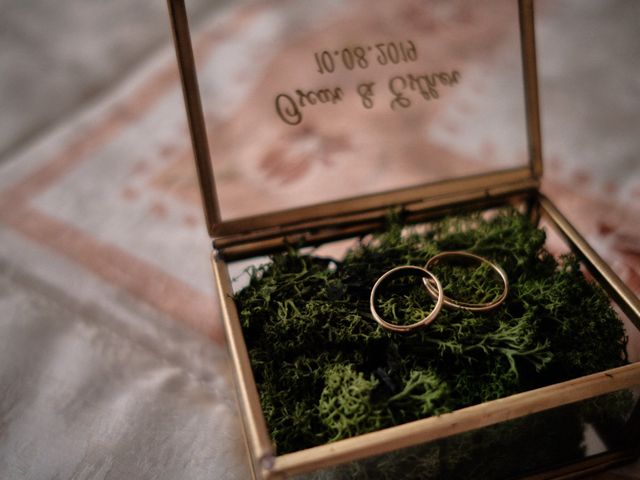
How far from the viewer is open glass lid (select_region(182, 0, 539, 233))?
644 millimetres

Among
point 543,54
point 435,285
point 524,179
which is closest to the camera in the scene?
point 435,285

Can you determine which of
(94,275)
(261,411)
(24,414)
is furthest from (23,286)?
(261,411)

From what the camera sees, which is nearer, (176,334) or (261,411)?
(261,411)

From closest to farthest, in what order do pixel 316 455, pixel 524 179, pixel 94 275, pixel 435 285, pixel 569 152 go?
A: pixel 316 455 → pixel 435 285 → pixel 524 179 → pixel 94 275 → pixel 569 152

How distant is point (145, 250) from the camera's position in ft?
2.72

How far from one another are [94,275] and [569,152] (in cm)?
70

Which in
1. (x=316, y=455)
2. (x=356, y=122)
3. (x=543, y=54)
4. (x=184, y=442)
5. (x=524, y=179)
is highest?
(x=543, y=54)

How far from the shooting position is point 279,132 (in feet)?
2.68

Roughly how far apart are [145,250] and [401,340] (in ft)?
1.41

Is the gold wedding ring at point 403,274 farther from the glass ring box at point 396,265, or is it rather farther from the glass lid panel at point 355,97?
the glass lid panel at point 355,97

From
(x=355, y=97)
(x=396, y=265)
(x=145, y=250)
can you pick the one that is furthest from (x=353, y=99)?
(x=145, y=250)

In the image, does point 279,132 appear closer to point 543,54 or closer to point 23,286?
point 23,286

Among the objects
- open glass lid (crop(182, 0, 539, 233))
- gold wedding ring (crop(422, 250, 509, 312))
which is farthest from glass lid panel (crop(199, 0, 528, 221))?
gold wedding ring (crop(422, 250, 509, 312))

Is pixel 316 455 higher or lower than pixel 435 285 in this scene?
lower
